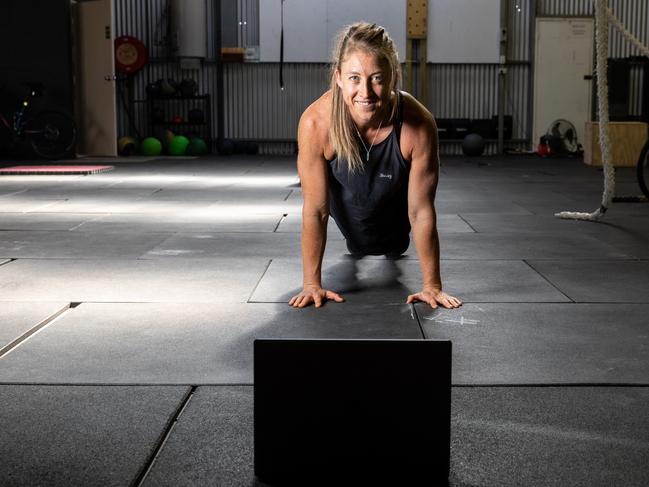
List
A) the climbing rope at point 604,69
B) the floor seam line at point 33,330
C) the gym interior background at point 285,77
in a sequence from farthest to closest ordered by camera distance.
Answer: the gym interior background at point 285,77 < the climbing rope at point 604,69 < the floor seam line at point 33,330

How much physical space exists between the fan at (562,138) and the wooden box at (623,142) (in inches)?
73.2

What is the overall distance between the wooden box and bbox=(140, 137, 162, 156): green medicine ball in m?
6.68

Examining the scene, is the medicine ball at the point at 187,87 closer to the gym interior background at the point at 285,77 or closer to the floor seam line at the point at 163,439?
the gym interior background at the point at 285,77

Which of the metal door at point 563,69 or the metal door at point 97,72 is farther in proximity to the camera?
the metal door at point 563,69

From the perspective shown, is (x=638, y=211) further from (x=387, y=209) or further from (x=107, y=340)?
(x=107, y=340)

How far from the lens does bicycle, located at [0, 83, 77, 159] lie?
11.2 m

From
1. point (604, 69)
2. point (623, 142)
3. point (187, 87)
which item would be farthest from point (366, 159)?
point (187, 87)

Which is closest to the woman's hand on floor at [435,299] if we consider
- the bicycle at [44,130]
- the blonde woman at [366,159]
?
the blonde woman at [366,159]

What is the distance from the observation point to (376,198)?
3.15 meters

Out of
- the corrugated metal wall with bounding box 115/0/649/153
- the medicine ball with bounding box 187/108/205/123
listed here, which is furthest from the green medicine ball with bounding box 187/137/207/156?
the corrugated metal wall with bounding box 115/0/649/153

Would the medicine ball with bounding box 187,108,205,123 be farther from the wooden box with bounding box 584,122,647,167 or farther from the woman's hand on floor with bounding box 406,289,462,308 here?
the woman's hand on floor with bounding box 406,289,462,308

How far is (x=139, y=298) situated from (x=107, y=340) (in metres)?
0.62

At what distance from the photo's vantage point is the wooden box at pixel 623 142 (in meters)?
10.5

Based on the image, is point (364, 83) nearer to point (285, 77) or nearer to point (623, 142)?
point (623, 142)
